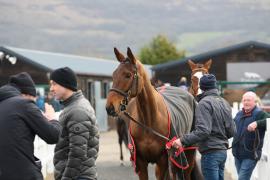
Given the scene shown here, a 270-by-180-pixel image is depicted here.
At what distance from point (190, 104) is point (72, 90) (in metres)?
4.04

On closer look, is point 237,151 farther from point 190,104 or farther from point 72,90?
point 72,90

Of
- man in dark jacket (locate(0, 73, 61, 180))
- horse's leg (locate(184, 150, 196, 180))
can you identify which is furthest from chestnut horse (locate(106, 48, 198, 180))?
man in dark jacket (locate(0, 73, 61, 180))

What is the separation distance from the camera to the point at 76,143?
611 centimetres

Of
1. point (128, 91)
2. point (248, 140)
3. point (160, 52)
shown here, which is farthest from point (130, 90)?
point (160, 52)

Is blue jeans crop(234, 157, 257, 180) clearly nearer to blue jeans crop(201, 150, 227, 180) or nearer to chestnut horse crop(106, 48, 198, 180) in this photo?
chestnut horse crop(106, 48, 198, 180)

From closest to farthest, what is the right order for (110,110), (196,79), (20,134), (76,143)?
(20,134)
(76,143)
(110,110)
(196,79)

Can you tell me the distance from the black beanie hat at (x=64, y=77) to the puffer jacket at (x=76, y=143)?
116 mm

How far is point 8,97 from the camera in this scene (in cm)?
579

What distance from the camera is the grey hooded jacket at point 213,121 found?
25.5 ft

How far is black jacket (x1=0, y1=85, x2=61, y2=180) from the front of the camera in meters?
5.58

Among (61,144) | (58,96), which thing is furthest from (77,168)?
(58,96)

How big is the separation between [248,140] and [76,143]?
3.90m

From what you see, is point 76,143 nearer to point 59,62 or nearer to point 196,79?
point 196,79

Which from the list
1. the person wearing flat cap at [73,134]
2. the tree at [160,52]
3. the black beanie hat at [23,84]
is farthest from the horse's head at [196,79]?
the tree at [160,52]
